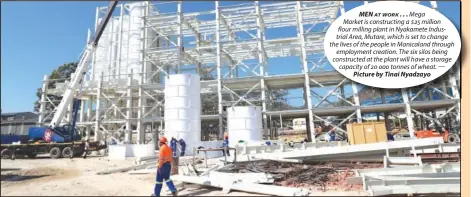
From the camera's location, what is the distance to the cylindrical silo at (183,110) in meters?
20.8

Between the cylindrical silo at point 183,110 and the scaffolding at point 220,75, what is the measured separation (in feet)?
13.5

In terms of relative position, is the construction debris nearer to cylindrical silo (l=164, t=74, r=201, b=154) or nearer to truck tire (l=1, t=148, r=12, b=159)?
cylindrical silo (l=164, t=74, r=201, b=154)

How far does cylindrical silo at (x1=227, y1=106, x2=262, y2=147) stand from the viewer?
2181cm

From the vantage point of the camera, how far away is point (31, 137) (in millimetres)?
20516

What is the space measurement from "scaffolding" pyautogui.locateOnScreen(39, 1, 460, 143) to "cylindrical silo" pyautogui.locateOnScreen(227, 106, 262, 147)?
7.65 ft

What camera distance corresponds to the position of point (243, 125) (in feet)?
71.9

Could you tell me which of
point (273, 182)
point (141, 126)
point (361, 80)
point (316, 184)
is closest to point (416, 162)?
point (316, 184)

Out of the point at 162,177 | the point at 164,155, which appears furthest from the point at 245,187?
the point at 164,155

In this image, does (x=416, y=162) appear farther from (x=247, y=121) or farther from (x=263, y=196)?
(x=247, y=121)

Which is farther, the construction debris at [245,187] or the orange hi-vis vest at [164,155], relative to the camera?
the orange hi-vis vest at [164,155]

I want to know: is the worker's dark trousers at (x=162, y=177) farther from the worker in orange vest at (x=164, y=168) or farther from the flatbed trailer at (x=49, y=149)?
the flatbed trailer at (x=49, y=149)

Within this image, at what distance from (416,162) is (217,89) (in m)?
19.0

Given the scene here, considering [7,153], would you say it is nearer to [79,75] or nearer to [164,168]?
[79,75]

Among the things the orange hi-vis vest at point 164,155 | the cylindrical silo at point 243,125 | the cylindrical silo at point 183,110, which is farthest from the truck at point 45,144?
the orange hi-vis vest at point 164,155
